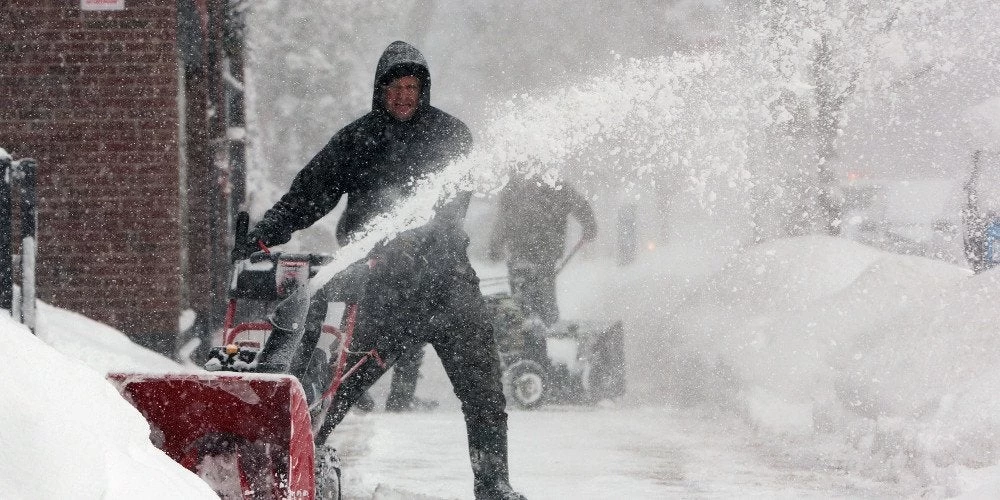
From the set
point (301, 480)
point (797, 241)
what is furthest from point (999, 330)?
point (301, 480)

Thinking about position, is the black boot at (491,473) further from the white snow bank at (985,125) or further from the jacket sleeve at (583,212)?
the white snow bank at (985,125)

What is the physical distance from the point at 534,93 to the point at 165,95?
3019 centimetres

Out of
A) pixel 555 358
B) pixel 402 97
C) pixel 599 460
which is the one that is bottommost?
pixel 599 460

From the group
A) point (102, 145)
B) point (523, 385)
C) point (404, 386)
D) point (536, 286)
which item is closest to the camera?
point (404, 386)

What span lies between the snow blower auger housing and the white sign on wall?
3511 mm

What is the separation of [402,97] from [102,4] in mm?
5548

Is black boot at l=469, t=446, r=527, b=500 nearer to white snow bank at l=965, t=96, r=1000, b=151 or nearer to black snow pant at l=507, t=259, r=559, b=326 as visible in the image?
black snow pant at l=507, t=259, r=559, b=326

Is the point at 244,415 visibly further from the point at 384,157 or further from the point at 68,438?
the point at 384,157

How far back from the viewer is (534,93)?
4019cm

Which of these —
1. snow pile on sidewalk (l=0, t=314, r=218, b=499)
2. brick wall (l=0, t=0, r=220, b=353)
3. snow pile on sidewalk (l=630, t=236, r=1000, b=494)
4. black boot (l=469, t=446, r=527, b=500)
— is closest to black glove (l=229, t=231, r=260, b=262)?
black boot (l=469, t=446, r=527, b=500)

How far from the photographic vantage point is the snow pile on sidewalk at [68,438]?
261 centimetres

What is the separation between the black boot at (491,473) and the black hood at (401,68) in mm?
1450

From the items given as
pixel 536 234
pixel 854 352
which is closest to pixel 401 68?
pixel 854 352

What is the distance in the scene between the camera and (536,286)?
34.3 ft
